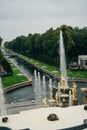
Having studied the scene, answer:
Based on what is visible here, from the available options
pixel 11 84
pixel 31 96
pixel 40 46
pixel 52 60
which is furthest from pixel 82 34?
pixel 31 96

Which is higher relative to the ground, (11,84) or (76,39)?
(76,39)

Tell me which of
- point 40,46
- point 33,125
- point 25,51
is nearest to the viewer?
point 33,125

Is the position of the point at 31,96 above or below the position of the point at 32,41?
below

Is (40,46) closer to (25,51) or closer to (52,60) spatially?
(52,60)

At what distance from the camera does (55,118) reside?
26281 millimetres

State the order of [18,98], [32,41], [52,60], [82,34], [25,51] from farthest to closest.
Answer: [25,51]
[32,41]
[82,34]
[52,60]
[18,98]

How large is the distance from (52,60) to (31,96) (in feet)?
139

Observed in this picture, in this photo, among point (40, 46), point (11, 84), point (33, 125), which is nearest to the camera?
point (33, 125)

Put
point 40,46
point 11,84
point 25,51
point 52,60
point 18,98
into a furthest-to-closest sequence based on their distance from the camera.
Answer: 1. point 25,51
2. point 40,46
3. point 52,60
4. point 11,84
5. point 18,98

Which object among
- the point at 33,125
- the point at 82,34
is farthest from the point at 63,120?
the point at 82,34

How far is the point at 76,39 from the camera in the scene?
101688 millimetres

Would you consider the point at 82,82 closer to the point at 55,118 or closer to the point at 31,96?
the point at 31,96

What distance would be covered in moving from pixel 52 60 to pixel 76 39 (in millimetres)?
10594

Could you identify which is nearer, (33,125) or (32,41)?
(33,125)
